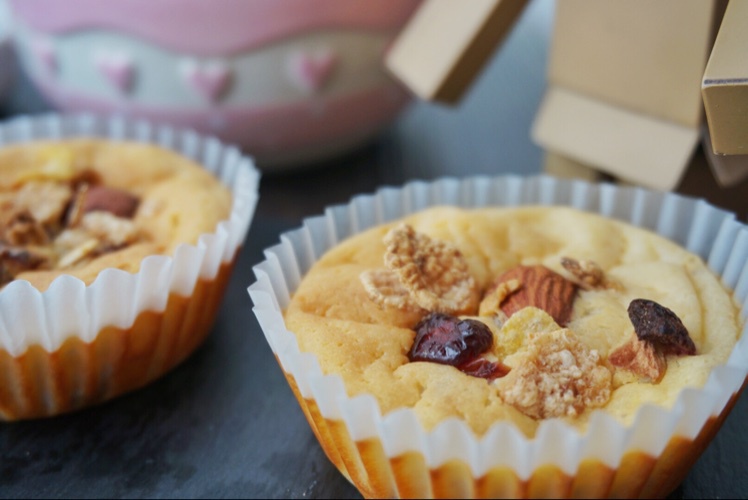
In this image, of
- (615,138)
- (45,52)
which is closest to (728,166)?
(615,138)

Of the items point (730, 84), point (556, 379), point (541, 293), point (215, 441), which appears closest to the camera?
point (730, 84)

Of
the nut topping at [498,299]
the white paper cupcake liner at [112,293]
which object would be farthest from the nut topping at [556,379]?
the white paper cupcake liner at [112,293]

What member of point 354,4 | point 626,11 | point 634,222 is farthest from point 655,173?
point 354,4

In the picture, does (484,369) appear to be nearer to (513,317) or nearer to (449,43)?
(513,317)

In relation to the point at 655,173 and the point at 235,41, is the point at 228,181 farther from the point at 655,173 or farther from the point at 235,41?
the point at 655,173

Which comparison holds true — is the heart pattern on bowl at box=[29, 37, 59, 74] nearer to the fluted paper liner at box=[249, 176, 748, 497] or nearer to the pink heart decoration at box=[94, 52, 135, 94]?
the pink heart decoration at box=[94, 52, 135, 94]

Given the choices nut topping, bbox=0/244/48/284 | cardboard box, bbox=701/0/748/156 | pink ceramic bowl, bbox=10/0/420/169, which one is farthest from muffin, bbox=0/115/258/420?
cardboard box, bbox=701/0/748/156
